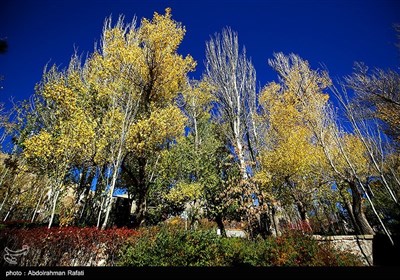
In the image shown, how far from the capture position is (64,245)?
185 inches

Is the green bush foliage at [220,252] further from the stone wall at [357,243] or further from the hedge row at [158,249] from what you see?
the stone wall at [357,243]

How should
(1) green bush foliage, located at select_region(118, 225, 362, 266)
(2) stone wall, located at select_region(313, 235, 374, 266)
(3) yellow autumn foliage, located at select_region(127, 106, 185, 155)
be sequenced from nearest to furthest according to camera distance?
1. (1) green bush foliage, located at select_region(118, 225, 362, 266)
2. (2) stone wall, located at select_region(313, 235, 374, 266)
3. (3) yellow autumn foliage, located at select_region(127, 106, 185, 155)

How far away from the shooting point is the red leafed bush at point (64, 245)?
420 cm

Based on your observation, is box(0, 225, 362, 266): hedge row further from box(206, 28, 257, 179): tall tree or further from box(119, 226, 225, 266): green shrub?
box(206, 28, 257, 179): tall tree

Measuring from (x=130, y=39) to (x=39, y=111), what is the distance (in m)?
6.26

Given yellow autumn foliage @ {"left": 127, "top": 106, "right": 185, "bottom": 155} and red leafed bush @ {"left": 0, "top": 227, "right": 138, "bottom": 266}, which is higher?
yellow autumn foliage @ {"left": 127, "top": 106, "right": 185, "bottom": 155}

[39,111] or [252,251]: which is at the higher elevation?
[39,111]

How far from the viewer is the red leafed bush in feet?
13.8

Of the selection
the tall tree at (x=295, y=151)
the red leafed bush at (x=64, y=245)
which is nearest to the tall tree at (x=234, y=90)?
the tall tree at (x=295, y=151)

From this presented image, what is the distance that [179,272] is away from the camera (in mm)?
1948

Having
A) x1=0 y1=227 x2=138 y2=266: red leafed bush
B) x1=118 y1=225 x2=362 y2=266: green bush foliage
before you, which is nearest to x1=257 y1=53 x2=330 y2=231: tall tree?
x1=118 y1=225 x2=362 y2=266: green bush foliage

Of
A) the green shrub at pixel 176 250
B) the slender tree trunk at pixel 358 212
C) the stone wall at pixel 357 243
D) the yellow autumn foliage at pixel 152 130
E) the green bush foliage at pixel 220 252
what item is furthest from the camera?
the yellow autumn foliage at pixel 152 130

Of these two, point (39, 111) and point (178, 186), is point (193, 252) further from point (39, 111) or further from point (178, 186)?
point (39, 111)

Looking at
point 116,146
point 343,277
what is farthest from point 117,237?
point 343,277
